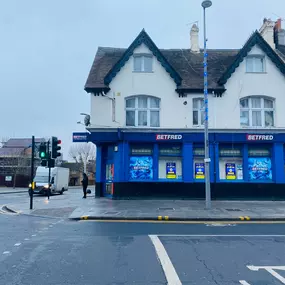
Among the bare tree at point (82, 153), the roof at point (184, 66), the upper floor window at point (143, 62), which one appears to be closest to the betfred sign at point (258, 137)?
the roof at point (184, 66)

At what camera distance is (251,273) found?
17.6 ft

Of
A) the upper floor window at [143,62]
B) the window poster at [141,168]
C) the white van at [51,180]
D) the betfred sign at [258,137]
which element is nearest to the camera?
the betfred sign at [258,137]

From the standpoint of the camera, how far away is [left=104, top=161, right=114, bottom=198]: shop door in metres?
19.8

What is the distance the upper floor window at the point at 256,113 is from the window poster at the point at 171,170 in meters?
5.36

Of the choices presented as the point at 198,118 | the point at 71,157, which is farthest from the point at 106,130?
the point at 71,157

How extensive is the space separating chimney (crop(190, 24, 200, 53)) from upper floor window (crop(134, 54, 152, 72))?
212 inches

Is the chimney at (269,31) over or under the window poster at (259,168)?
over

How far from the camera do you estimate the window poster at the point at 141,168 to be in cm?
1894

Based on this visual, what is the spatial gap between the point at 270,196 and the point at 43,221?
1407cm

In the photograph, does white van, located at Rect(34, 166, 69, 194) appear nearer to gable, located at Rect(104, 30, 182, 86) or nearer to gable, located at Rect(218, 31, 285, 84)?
gable, located at Rect(104, 30, 182, 86)

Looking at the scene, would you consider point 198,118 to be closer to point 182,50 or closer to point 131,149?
point 131,149

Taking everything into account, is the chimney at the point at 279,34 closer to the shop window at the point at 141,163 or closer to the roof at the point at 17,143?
the shop window at the point at 141,163

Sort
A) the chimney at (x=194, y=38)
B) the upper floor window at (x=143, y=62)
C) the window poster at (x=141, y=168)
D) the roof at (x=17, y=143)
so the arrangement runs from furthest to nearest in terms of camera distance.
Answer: the roof at (x=17, y=143) < the chimney at (x=194, y=38) < the upper floor window at (x=143, y=62) < the window poster at (x=141, y=168)

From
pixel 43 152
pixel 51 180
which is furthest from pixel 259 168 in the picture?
pixel 51 180
